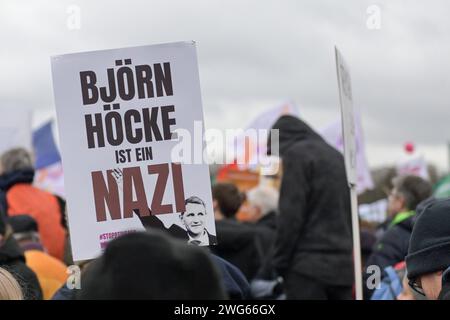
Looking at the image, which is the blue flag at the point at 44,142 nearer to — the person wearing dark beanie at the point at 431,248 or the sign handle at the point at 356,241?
the sign handle at the point at 356,241

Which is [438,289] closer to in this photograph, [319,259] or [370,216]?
[319,259]

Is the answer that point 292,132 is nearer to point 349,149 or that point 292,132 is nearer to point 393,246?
point 393,246

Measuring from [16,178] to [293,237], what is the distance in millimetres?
2122

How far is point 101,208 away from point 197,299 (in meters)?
1.53

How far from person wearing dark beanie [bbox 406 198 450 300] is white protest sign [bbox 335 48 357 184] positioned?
891 millimetres

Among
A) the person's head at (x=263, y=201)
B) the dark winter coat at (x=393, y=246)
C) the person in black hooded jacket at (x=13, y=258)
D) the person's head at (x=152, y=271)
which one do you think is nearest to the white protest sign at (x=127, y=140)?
the person in black hooded jacket at (x=13, y=258)

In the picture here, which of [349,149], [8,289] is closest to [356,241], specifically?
[349,149]

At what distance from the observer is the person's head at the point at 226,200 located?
7.04 m

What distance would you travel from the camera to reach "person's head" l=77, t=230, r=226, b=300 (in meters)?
1.44

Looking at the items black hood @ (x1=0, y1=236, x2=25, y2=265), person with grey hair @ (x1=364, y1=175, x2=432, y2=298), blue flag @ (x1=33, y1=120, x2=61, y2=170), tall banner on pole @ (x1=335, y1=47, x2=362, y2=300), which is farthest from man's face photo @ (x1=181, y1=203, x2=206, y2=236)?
blue flag @ (x1=33, y1=120, x2=61, y2=170)

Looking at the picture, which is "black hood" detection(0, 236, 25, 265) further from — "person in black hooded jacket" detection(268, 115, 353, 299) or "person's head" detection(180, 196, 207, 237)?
"person in black hooded jacket" detection(268, 115, 353, 299)

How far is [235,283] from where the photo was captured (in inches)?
126

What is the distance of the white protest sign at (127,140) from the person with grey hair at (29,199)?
3.41m
